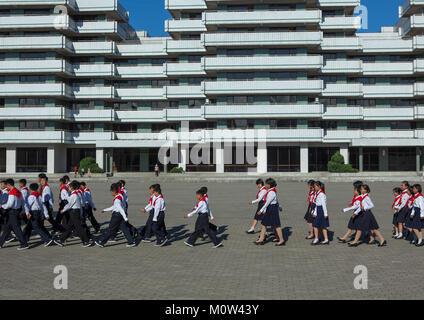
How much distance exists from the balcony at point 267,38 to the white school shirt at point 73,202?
1554 inches

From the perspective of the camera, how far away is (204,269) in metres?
8.76

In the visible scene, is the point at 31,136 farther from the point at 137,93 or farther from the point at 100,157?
the point at 137,93

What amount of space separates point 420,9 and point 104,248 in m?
53.4

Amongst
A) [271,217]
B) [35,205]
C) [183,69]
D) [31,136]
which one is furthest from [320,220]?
[31,136]

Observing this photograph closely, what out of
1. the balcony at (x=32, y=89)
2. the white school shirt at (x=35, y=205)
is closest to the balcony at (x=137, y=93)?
the balcony at (x=32, y=89)

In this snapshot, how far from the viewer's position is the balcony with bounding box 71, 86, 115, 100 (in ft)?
171

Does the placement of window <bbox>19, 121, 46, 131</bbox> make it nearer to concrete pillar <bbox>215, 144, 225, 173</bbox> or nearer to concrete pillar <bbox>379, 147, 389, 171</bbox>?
concrete pillar <bbox>215, 144, 225, 173</bbox>

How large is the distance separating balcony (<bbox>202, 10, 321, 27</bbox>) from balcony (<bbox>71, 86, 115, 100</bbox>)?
14.6 meters

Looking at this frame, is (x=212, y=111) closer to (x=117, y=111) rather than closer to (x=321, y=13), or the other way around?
(x=117, y=111)

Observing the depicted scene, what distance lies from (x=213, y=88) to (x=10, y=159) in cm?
2621

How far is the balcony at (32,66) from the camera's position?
5003cm

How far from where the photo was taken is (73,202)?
37.1 ft
